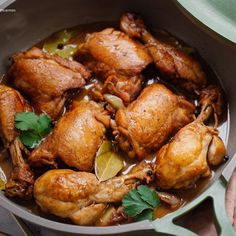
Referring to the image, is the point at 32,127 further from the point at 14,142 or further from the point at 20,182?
the point at 20,182

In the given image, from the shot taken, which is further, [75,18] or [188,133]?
[75,18]

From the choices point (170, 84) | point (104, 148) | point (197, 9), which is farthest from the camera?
point (170, 84)

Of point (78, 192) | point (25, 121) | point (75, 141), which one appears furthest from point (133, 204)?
point (25, 121)

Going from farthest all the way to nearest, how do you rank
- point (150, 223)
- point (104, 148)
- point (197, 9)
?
point (104, 148) < point (197, 9) < point (150, 223)

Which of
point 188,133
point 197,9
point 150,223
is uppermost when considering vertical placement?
point 197,9

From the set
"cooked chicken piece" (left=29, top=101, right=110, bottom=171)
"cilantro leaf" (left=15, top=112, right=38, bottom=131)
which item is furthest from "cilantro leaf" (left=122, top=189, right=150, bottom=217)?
"cilantro leaf" (left=15, top=112, right=38, bottom=131)

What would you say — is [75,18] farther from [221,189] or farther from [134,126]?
[221,189]

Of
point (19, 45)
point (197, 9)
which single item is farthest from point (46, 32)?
point (197, 9)
